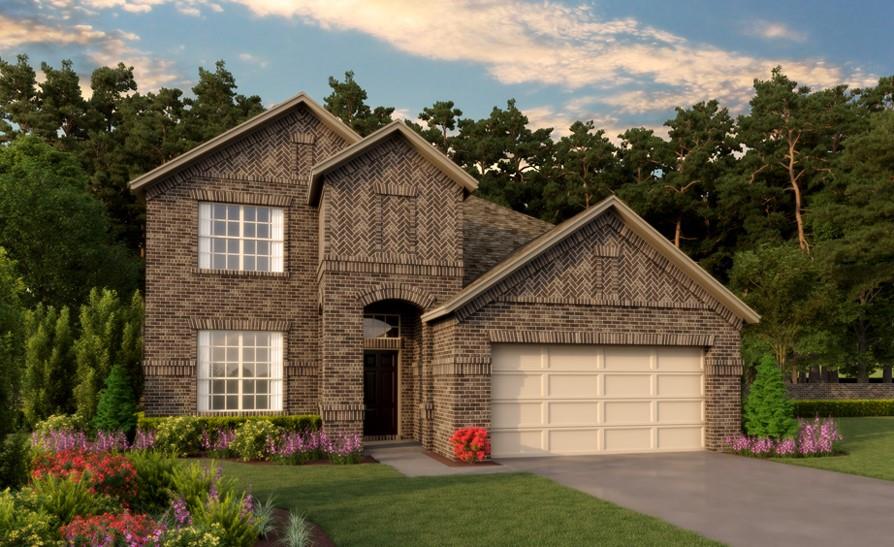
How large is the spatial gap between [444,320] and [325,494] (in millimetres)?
6444

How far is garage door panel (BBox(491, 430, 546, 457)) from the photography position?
58.4 feet

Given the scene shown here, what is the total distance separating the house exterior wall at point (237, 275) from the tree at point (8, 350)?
8347mm

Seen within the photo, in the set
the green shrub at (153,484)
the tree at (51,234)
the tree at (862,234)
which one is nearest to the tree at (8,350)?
the green shrub at (153,484)

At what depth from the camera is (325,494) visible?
1275 centimetres

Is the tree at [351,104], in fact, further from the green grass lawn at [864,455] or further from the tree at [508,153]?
the green grass lawn at [864,455]

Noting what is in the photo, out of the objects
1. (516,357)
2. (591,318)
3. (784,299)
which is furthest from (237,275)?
(784,299)

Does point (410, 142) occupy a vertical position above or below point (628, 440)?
above

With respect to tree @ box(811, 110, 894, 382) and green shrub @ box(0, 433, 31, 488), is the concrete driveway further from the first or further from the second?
tree @ box(811, 110, 894, 382)

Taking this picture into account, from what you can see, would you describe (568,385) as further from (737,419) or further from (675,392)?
(737,419)

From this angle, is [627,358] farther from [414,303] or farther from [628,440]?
[414,303]

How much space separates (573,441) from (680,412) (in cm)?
297

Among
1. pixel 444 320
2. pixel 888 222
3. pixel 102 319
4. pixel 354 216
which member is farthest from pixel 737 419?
pixel 888 222

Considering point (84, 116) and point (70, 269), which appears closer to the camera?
point (70, 269)

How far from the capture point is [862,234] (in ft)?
133
